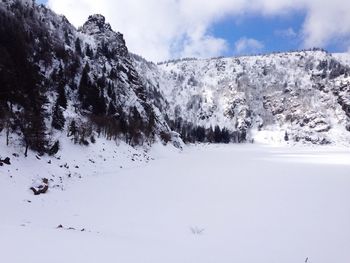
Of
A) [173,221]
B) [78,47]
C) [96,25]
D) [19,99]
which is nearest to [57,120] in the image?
[19,99]

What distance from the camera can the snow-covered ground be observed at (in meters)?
8.71

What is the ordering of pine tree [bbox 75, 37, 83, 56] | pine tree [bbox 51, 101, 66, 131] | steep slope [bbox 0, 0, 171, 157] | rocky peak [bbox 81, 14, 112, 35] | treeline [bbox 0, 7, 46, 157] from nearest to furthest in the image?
treeline [bbox 0, 7, 46, 157] < steep slope [bbox 0, 0, 171, 157] < pine tree [bbox 51, 101, 66, 131] < pine tree [bbox 75, 37, 83, 56] < rocky peak [bbox 81, 14, 112, 35]

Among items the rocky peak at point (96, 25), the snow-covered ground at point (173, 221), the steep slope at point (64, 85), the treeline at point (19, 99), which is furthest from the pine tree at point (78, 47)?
the snow-covered ground at point (173, 221)

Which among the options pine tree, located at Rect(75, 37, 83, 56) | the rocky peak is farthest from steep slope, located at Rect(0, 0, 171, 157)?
pine tree, located at Rect(75, 37, 83, 56)

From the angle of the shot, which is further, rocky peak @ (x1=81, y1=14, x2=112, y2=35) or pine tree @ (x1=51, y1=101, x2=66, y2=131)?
rocky peak @ (x1=81, y1=14, x2=112, y2=35)

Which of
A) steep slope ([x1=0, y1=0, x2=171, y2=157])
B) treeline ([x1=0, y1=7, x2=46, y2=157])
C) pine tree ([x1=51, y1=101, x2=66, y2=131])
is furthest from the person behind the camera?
pine tree ([x1=51, y1=101, x2=66, y2=131])

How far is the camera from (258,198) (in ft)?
66.0

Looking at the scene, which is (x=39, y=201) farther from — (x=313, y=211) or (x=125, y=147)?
(x=125, y=147)

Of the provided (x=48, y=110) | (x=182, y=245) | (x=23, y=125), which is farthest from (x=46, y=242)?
(x=48, y=110)

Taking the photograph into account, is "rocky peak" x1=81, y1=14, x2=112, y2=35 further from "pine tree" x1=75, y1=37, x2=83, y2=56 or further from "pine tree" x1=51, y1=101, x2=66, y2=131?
"pine tree" x1=51, y1=101, x2=66, y2=131

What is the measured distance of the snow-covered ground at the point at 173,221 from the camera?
8711mm

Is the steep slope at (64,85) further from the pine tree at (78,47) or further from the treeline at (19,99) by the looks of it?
the pine tree at (78,47)

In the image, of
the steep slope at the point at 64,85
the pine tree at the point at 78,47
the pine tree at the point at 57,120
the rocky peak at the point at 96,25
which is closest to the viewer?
the steep slope at the point at 64,85

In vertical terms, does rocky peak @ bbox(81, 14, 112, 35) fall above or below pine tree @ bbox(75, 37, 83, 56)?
above
